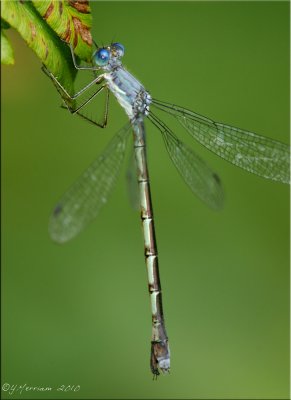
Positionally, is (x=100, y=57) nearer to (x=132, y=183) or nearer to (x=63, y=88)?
(x=63, y=88)

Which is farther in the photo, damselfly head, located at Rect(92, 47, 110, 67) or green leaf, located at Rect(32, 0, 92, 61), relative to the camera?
damselfly head, located at Rect(92, 47, 110, 67)

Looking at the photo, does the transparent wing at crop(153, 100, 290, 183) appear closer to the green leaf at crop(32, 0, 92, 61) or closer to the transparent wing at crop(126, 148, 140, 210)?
the transparent wing at crop(126, 148, 140, 210)

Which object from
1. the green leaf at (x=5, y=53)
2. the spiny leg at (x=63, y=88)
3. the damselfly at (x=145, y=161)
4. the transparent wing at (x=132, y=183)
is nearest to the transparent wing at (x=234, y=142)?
the damselfly at (x=145, y=161)

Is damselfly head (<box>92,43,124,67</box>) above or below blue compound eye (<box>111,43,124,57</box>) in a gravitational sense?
below

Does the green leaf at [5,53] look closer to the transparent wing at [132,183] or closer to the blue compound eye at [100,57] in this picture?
the blue compound eye at [100,57]

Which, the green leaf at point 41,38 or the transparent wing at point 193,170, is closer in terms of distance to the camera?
the green leaf at point 41,38

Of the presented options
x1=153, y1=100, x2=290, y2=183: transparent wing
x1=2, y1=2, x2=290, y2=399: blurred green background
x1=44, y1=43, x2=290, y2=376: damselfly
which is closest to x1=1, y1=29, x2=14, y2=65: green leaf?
x1=44, y1=43, x2=290, y2=376: damselfly

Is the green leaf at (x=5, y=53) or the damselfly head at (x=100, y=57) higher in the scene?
the damselfly head at (x=100, y=57)
